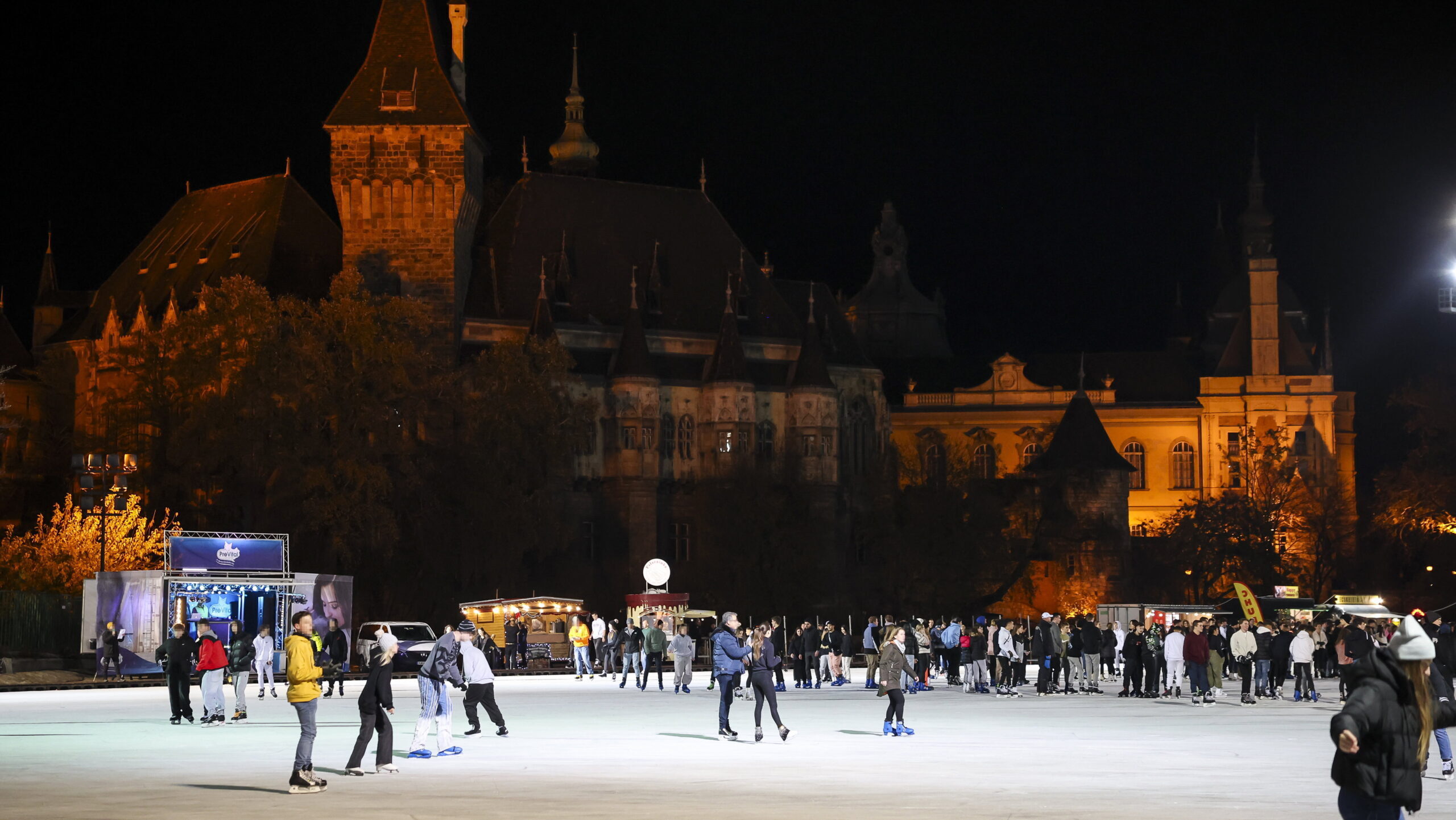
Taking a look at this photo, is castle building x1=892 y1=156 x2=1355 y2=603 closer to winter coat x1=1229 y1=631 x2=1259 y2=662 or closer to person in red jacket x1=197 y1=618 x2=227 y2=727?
winter coat x1=1229 y1=631 x2=1259 y2=662

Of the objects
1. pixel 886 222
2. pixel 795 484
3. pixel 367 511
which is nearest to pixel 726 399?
pixel 795 484

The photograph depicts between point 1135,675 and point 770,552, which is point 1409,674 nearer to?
point 1135,675

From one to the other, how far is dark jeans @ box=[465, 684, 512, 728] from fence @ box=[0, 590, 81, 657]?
87.3 ft

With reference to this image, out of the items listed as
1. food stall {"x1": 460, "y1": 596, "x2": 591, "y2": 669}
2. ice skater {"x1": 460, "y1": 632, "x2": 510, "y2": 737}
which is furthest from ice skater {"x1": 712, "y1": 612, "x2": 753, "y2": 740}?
food stall {"x1": 460, "y1": 596, "x2": 591, "y2": 669}

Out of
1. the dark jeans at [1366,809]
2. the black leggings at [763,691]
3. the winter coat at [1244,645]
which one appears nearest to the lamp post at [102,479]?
the winter coat at [1244,645]

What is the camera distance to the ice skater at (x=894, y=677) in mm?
26719

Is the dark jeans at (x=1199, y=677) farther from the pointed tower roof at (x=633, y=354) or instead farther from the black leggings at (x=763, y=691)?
the pointed tower roof at (x=633, y=354)

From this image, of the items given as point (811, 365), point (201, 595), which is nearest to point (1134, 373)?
point (811, 365)

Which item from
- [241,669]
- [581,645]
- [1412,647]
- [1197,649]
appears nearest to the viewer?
[1412,647]

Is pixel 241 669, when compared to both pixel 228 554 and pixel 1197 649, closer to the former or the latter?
pixel 1197 649

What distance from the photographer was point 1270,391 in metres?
128

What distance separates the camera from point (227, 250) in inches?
3703

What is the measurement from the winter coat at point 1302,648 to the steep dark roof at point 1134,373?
9430cm

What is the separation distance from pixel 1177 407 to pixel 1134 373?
4.89 metres
